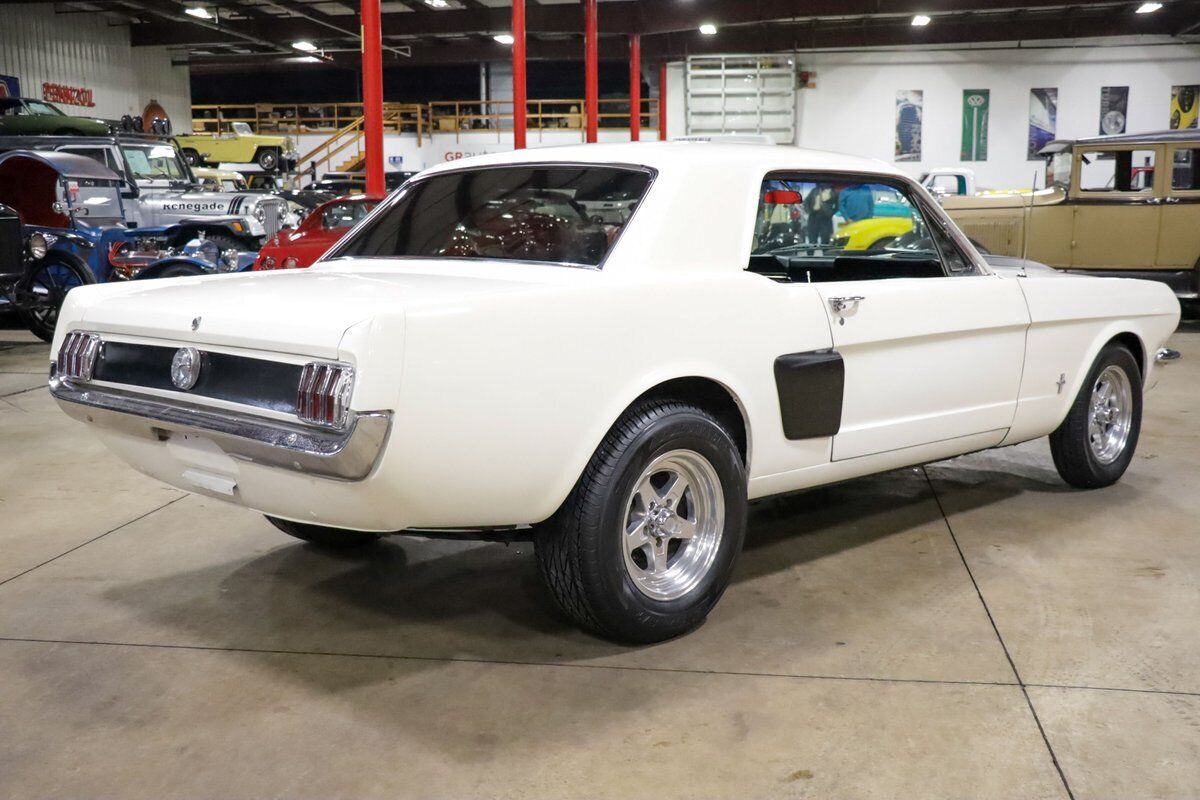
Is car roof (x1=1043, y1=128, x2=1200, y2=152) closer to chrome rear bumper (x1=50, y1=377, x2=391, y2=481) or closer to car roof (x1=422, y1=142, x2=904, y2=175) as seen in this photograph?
car roof (x1=422, y1=142, x2=904, y2=175)

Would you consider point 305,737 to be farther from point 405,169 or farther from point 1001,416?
point 405,169

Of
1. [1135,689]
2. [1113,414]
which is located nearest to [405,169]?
[1113,414]

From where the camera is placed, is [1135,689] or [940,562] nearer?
[1135,689]

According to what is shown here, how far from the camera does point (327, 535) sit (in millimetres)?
3973

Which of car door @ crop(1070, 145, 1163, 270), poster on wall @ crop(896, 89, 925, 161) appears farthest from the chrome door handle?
poster on wall @ crop(896, 89, 925, 161)

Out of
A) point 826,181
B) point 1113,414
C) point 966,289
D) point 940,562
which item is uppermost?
point 826,181

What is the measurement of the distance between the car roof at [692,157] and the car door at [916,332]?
5 centimetres

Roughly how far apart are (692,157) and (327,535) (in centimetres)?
188

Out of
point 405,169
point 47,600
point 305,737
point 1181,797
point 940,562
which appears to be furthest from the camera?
point 405,169

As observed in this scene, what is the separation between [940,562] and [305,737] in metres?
2.31

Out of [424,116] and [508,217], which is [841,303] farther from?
[424,116]

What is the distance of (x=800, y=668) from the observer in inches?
116

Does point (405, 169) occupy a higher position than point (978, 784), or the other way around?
point (405, 169)

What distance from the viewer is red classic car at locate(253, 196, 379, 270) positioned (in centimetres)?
1102
